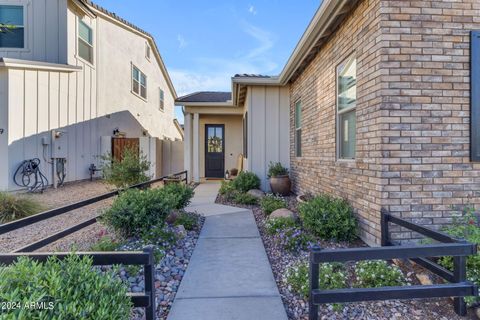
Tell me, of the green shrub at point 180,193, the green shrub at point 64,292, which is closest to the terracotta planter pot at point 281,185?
the green shrub at point 180,193

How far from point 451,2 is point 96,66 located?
10.9m

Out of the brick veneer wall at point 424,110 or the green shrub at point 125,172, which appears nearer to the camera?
the brick veneer wall at point 424,110

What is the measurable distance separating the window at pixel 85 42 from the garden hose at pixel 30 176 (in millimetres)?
4195

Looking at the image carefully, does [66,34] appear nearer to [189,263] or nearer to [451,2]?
[189,263]

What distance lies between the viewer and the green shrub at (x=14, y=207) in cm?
472

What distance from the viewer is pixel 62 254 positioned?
6.26ft

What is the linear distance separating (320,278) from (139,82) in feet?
46.3

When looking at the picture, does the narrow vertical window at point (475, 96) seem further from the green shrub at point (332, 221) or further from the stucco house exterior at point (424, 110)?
the green shrub at point (332, 221)

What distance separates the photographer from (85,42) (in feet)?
32.0

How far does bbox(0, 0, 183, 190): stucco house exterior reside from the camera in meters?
7.25

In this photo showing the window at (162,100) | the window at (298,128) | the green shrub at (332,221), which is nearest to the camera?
the green shrub at (332,221)

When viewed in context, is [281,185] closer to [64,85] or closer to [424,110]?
[424,110]

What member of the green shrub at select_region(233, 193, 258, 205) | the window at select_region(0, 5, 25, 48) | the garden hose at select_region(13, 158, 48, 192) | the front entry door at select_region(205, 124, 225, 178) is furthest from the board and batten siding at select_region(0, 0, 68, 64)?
the green shrub at select_region(233, 193, 258, 205)

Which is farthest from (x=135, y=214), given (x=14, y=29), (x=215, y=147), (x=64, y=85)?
(x=14, y=29)
